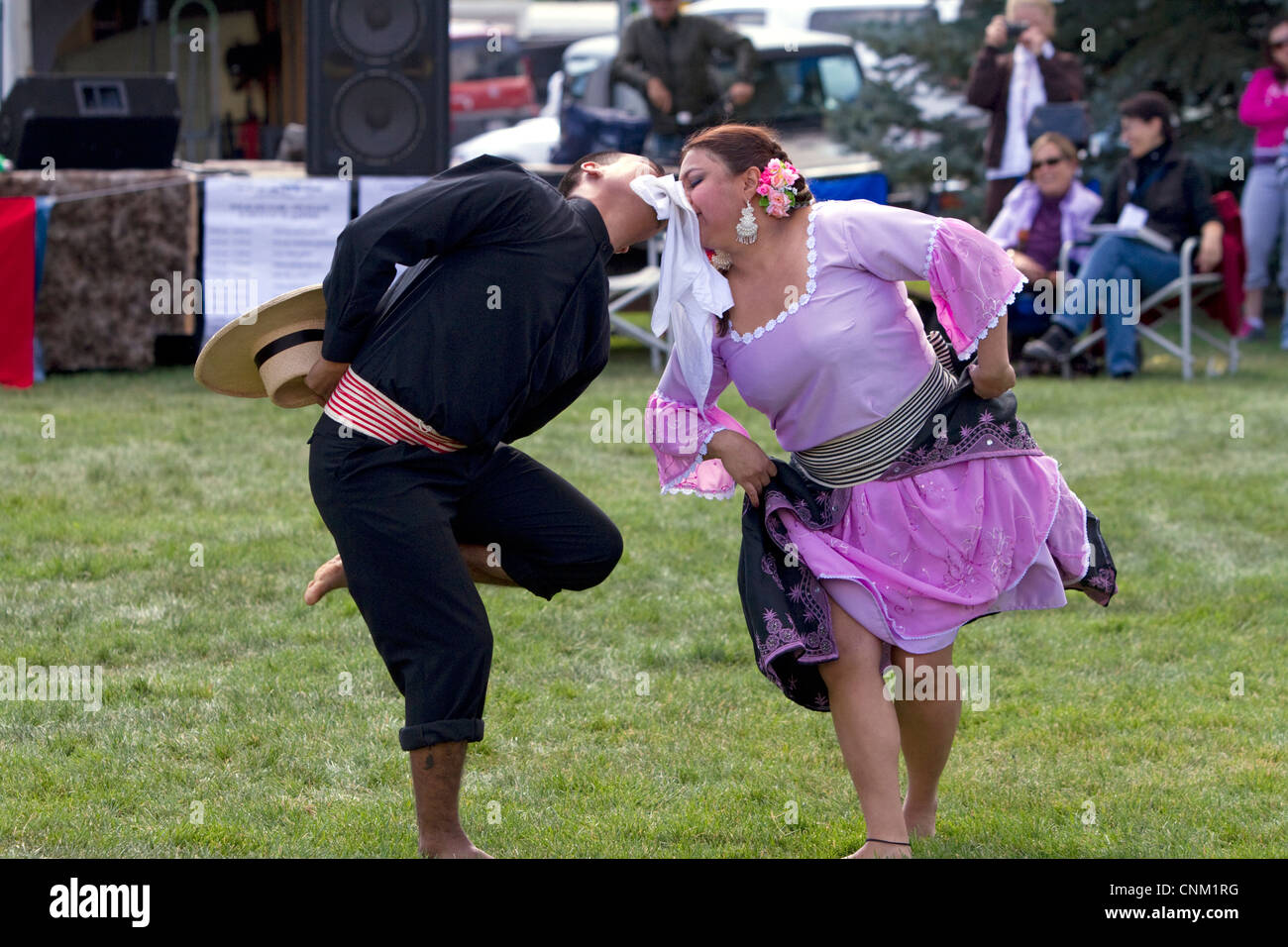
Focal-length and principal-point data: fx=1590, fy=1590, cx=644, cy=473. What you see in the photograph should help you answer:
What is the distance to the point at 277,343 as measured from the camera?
10.4ft

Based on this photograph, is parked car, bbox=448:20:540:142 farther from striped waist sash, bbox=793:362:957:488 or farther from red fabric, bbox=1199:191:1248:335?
striped waist sash, bbox=793:362:957:488

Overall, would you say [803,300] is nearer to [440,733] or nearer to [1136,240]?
[440,733]

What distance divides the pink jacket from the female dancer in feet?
26.6

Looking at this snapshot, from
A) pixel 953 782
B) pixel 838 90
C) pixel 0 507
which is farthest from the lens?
pixel 838 90

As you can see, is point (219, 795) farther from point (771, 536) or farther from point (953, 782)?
point (953, 782)

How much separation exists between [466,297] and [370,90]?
683 centimetres

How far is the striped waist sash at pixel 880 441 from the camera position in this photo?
312 centimetres

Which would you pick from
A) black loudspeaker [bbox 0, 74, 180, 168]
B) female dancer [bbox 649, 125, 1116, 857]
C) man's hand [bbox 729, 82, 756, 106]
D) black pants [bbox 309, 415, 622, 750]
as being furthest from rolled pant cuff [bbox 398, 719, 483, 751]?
man's hand [bbox 729, 82, 756, 106]

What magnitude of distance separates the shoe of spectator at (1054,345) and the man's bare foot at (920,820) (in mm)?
6101

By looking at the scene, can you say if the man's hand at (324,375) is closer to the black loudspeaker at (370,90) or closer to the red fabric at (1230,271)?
the black loudspeaker at (370,90)

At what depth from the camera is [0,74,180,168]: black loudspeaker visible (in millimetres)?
9164
